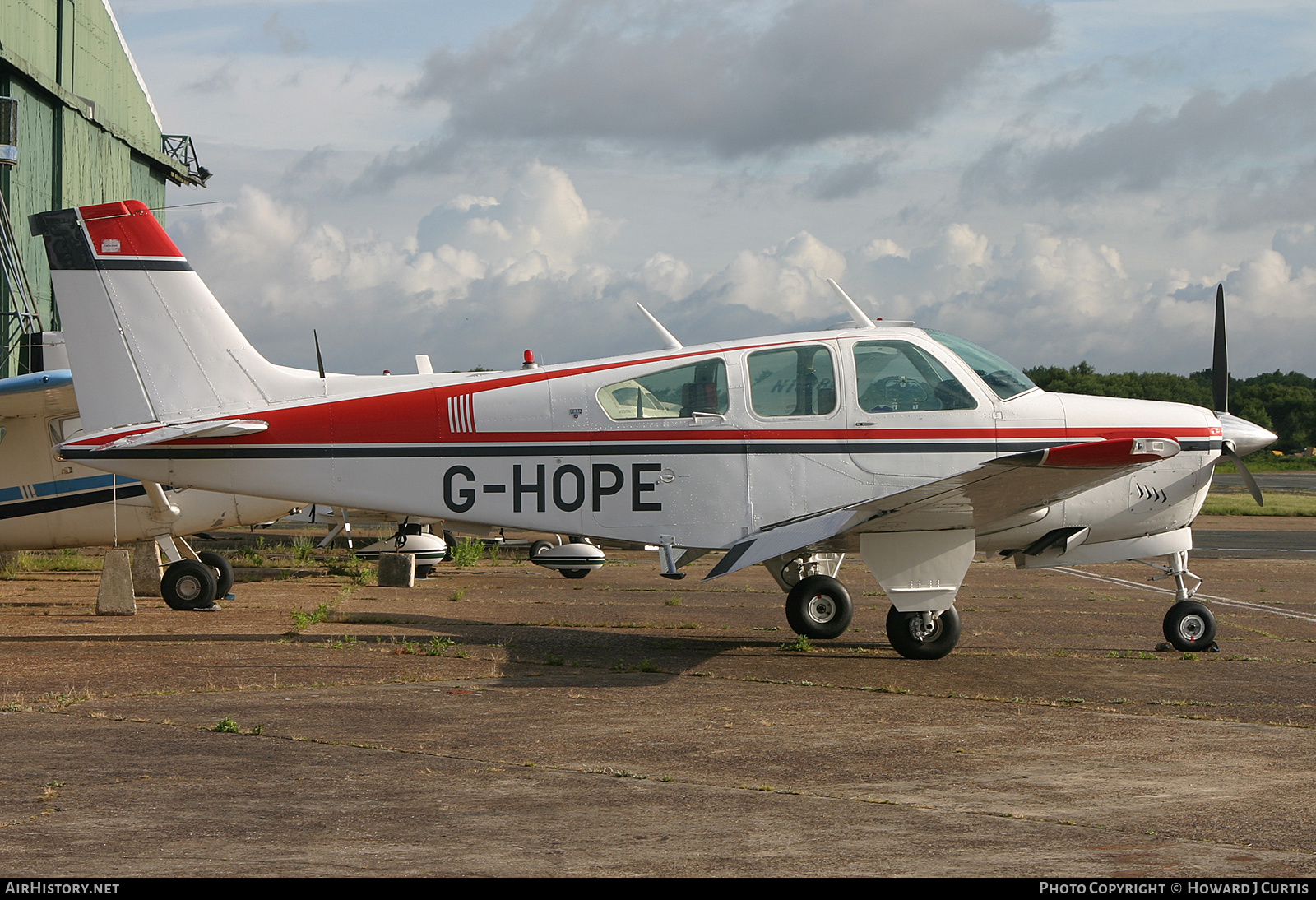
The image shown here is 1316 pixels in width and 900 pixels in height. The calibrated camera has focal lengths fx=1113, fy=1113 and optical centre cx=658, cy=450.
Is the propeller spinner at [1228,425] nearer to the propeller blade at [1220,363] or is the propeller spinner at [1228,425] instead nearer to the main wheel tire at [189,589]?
the propeller blade at [1220,363]

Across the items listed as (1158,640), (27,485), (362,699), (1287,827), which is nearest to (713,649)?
(362,699)

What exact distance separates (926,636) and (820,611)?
4.11 feet

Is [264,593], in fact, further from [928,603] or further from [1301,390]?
Answer: [1301,390]

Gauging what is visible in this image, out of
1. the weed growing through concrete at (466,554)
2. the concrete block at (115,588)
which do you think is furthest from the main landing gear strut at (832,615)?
the weed growing through concrete at (466,554)

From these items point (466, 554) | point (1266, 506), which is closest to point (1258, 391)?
point (1266, 506)

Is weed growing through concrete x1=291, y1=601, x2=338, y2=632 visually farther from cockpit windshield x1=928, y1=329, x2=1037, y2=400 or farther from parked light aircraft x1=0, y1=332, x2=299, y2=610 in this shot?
cockpit windshield x1=928, y1=329, x2=1037, y2=400

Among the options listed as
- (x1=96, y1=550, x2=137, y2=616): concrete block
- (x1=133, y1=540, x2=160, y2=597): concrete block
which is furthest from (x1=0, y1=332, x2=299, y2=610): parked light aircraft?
(x1=96, y1=550, x2=137, y2=616): concrete block

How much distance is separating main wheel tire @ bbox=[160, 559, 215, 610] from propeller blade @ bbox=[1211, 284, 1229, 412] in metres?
9.94

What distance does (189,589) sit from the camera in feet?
38.1

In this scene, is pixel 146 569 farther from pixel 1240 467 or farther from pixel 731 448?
pixel 1240 467

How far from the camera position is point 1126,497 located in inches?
347

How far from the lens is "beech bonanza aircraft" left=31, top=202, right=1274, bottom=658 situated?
8508mm

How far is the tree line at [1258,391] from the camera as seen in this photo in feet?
219

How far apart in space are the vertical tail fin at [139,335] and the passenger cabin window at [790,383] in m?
3.70
